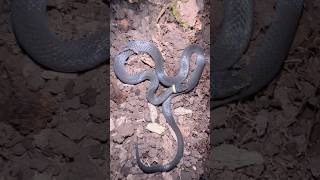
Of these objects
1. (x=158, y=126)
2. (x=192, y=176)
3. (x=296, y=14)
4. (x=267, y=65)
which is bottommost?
(x=192, y=176)

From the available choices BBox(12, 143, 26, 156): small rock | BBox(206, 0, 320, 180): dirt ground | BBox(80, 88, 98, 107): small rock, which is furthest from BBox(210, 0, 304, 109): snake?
BBox(12, 143, 26, 156): small rock

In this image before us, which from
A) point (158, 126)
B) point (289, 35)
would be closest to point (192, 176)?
point (158, 126)

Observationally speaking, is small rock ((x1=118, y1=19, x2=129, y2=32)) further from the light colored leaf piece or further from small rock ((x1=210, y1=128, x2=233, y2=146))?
small rock ((x1=210, y1=128, x2=233, y2=146))

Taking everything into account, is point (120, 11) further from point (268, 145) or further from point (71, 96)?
point (268, 145)

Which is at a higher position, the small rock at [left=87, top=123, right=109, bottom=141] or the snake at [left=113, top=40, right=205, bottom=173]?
the snake at [left=113, top=40, right=205, bottom=173]

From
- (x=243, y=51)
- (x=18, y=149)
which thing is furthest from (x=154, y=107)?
(x=18, y=149)

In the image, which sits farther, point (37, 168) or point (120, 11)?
point (120, 11)

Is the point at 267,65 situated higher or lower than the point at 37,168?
higher
